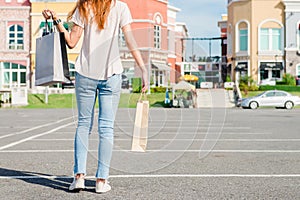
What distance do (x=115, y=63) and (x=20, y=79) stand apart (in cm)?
4942

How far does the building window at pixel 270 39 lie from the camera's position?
165 ft

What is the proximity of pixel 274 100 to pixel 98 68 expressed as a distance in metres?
28.4

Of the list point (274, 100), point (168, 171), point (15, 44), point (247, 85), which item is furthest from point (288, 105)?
point (15, 44)

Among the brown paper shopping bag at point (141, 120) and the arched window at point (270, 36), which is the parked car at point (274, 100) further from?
the brown paper shopping bag at point (141, 120)

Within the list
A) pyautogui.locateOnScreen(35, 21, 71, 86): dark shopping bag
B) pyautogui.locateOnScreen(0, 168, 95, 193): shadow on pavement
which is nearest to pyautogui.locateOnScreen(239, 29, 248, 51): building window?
pyautogui.locateOnScreen(0, 168, 95, 193): shadow on pavement

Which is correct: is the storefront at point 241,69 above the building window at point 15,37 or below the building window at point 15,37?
below

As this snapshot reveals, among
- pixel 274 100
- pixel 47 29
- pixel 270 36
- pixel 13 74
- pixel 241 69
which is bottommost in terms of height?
pixel 274 100

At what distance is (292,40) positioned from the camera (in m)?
49.7

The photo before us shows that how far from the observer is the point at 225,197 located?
4.61 m

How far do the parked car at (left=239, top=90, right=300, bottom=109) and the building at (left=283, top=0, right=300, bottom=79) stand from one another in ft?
60.7

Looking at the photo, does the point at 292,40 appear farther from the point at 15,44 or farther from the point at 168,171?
the point at 168,171

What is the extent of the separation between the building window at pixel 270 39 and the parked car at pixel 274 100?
19.0 metres

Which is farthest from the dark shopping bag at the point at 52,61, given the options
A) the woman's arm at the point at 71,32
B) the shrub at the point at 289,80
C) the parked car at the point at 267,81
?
the parked car at the point at 267,81

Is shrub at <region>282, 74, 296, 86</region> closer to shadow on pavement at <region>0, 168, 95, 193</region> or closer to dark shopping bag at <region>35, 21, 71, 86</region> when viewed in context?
shadow on pavement at <region>0, 168, 95, 193</region>
